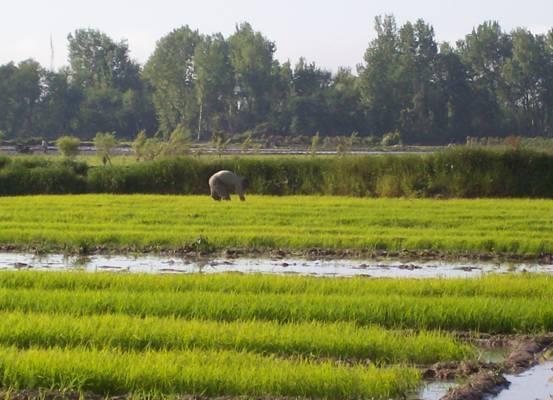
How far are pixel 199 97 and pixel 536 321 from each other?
72361 mm

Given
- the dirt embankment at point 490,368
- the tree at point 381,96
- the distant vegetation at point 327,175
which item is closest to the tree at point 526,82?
the tree at point 381,96

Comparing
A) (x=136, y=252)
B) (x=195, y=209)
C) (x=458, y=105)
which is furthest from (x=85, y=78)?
(x=136, y=252)

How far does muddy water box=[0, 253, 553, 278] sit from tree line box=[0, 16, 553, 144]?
Result: 5708cm

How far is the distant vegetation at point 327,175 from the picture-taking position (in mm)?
29500

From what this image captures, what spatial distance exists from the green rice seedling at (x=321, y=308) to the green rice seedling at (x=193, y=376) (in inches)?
81.2

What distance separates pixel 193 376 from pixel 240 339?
1.23 m

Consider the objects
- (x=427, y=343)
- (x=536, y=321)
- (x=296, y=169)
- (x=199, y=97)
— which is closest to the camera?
(x=427, y=343)

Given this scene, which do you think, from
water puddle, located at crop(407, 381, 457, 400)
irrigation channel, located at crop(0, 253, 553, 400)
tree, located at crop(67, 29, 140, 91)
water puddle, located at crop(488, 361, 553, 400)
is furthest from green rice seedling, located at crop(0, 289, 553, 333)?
tree, located at crop(67, 29, 140, 91)

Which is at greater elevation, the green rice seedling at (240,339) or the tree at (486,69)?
the tree at (486,69)

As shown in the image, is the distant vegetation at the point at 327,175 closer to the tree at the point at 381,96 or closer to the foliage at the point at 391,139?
the foliage at the point at 391,139

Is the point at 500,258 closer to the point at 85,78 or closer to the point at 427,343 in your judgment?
the point at 427,343

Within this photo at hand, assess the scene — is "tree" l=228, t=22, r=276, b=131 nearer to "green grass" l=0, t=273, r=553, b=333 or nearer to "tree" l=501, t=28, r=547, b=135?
"tree" l=501, t=28, r=547, b=135

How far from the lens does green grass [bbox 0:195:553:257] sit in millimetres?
16969

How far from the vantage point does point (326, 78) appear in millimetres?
91000
